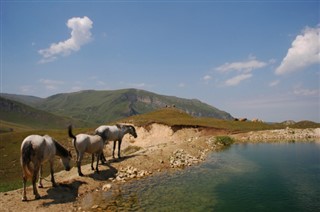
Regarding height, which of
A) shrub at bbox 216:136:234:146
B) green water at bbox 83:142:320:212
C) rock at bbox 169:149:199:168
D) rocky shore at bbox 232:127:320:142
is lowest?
green water at bbox 83:142:320:212

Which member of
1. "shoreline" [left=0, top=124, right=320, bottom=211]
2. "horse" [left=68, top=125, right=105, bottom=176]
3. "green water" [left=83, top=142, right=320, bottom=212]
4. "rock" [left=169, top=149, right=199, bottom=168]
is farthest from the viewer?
"rock" [left=169, top=149, right=199, bottom=168]

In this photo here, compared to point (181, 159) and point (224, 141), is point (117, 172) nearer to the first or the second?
point (181, 159)

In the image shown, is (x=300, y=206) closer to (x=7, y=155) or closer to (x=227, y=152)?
(x=227, y=152)

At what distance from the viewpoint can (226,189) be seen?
72.3 feet

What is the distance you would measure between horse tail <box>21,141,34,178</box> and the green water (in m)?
4.30

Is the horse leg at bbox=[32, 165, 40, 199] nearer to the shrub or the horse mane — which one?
the horse mane

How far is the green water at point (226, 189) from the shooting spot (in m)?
18.2

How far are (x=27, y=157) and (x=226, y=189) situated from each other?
48.9 ft

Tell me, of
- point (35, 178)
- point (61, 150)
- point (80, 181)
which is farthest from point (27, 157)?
point (80, 181)

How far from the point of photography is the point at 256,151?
41.9m

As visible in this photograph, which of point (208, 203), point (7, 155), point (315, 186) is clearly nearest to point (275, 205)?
point (208, 203)

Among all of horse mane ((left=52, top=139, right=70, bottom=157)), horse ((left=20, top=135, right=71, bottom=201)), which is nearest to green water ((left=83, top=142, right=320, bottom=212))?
horse ((left=20, top=135, right=71, bottom=201))

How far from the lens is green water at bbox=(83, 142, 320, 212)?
1823cm

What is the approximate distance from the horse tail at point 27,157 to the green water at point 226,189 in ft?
14.1
